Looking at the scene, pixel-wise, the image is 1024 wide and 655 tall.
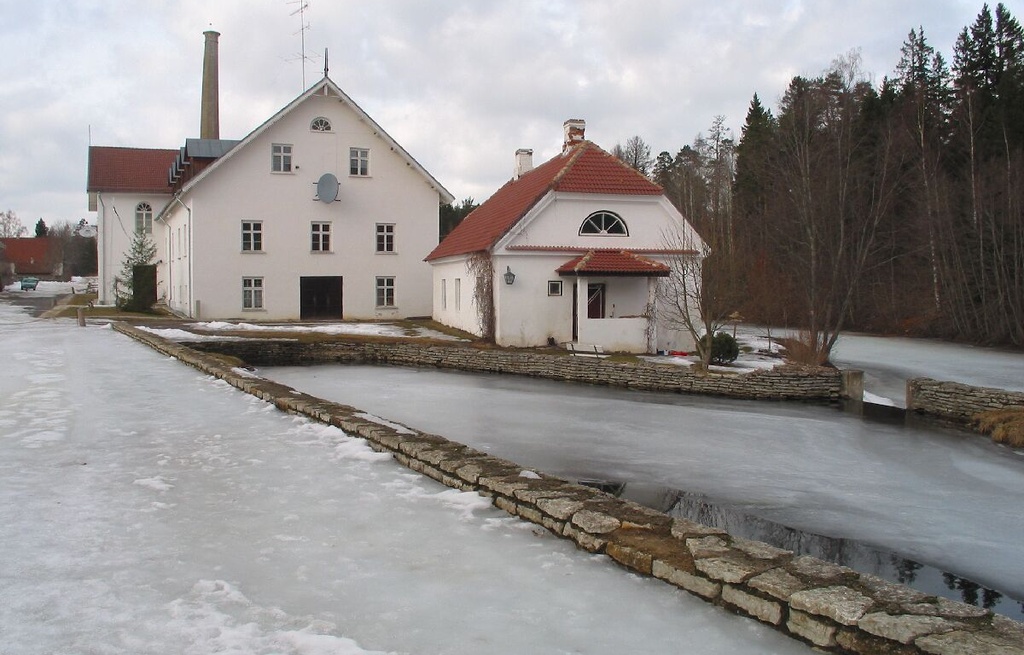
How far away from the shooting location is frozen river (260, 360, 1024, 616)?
8453mm

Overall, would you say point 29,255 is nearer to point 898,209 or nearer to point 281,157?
point 281,157

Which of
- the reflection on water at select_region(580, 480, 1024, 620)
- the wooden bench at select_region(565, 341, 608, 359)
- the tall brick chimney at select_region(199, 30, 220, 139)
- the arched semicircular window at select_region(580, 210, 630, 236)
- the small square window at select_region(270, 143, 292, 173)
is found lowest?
the reflection on water at select_region(580, 480, 1024, 620)

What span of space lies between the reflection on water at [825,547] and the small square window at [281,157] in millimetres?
29403

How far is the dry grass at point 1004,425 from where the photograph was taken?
1457 centimetres

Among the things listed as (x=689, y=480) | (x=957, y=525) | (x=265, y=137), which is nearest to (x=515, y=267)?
(x=265, y=137)

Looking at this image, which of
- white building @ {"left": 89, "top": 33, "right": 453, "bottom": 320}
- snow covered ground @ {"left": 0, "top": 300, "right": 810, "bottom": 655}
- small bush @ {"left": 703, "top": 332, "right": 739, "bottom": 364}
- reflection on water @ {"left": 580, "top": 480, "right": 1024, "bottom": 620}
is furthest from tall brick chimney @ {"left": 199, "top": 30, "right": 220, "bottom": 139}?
reflection on water @ {"left": 580, "top": 480, "right": 1024, "bottom": 620}

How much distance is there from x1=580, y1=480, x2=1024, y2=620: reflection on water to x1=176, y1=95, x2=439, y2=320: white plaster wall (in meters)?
28.5

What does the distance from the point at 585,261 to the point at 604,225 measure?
7.11 ft

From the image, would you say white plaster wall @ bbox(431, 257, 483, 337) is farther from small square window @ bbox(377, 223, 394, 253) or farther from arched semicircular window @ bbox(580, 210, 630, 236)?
arched semicircular window @ bbox(580, 210, 630, 236)

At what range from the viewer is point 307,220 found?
118ft

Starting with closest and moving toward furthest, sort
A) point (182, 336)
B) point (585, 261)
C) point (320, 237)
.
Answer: point (182, 336), point (585, 261), point (320, 237)

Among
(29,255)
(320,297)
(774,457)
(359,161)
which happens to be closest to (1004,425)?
(774,457)

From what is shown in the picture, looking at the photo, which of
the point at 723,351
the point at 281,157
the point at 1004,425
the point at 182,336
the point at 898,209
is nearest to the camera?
the point at 1004,425

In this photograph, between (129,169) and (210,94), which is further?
(210,94)
